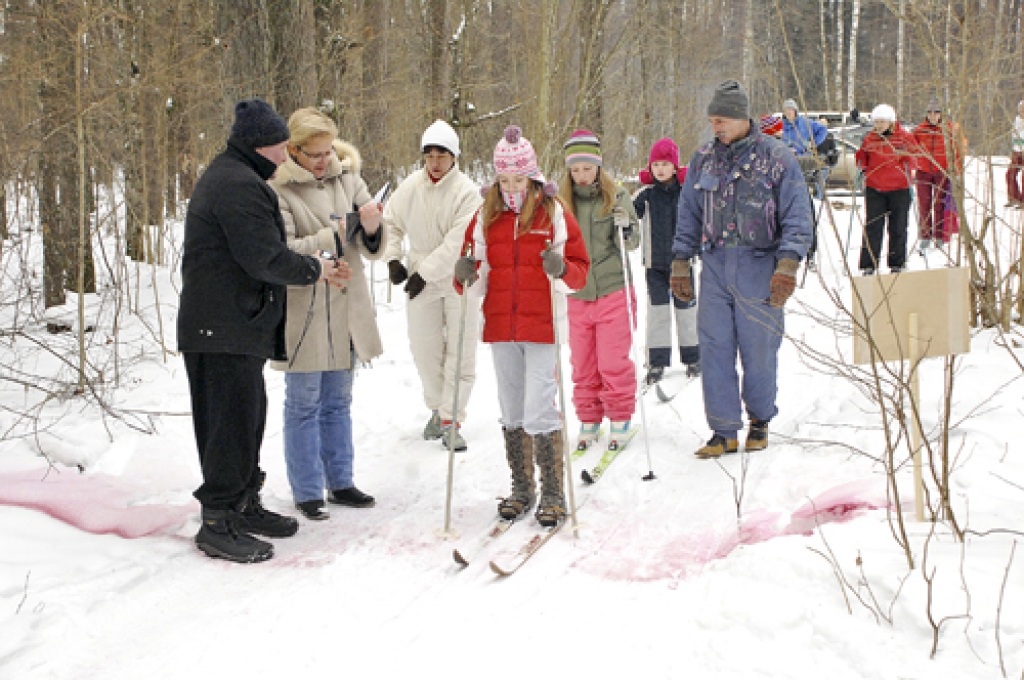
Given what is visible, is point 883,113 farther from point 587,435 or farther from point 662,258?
point 587,435

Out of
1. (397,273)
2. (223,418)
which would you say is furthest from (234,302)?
(397,273)

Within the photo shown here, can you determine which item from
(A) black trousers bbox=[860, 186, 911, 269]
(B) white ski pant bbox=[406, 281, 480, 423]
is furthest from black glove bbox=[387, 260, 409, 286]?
(A) black trousers bbox=[860, 186, 911, 269]

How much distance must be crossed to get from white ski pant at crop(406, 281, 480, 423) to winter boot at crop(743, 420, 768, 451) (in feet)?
6.24

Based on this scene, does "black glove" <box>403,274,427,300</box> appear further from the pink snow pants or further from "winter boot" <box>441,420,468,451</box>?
the pink snow pants

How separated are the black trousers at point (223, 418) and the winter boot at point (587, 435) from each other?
7.72ft

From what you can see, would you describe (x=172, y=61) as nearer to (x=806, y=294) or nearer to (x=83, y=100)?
(x=83, y=100)

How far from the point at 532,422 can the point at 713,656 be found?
1738mm

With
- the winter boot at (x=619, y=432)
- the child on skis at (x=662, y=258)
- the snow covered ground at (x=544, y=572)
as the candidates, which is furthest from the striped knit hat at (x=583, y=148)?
the snow covered ground at (x=544, y=572)

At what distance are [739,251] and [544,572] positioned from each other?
2428 millimetres

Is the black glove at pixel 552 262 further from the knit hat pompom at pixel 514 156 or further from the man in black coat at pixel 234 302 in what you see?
the man in black coat at pixel 234 302

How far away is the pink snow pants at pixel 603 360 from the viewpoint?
554 centimetres

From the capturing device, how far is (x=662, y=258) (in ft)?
23.1

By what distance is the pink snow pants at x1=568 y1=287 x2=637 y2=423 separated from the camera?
554cm

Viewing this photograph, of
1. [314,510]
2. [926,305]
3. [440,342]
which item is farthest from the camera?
[440,342]
